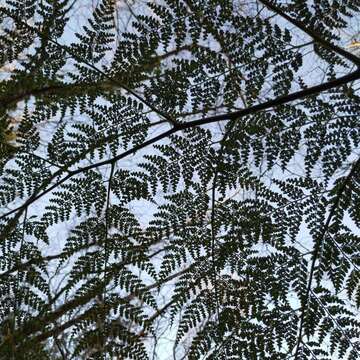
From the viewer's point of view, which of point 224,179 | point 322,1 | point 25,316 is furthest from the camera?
point 25,316

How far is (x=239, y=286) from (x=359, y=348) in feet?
1.20

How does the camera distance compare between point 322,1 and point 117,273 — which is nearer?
point 322,1

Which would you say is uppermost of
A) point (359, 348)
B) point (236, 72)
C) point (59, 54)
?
point (59, 54)

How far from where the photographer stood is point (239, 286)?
4.78ft

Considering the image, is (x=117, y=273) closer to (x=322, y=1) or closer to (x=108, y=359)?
(x=108, y=359)


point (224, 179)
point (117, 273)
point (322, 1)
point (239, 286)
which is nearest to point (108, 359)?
point (117, 273)

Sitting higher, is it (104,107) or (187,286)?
(104,107)

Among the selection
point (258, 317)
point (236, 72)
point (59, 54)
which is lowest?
point (258, 317)

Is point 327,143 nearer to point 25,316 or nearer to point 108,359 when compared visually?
point 108,359

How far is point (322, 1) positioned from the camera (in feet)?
4.16

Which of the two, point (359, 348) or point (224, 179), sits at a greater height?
point (224, 179)

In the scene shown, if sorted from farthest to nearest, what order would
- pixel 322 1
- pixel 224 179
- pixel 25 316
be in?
pixel 25 316 < pixel 224 179 < pixel 322 1

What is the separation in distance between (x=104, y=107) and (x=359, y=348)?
970 mm

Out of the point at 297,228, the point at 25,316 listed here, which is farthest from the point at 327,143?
the point at 25,316
